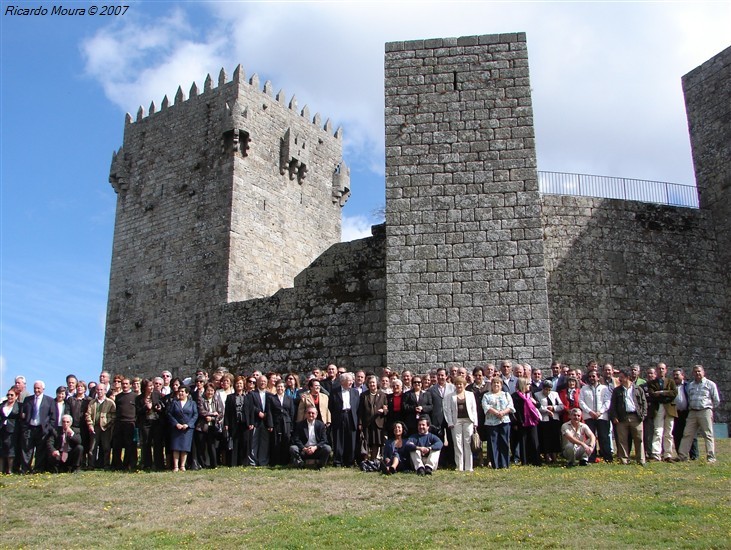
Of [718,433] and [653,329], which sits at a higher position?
[653,329]

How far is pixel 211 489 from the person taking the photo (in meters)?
10.1

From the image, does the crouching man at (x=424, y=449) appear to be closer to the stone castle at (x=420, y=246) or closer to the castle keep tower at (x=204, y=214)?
the stone castle at (x=420, y=246)

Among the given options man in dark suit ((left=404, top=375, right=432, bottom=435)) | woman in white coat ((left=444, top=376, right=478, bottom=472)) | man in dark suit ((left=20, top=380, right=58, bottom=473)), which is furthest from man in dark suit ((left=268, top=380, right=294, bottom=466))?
man in dark suit ((left=20, top=380, right=58, bottom=473))

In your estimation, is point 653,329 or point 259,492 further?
point 653,329

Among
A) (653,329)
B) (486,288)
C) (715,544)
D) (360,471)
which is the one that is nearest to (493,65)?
(486,288)

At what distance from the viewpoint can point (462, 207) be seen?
14203mm

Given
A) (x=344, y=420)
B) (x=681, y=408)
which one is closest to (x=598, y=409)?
(x=681, y=408)

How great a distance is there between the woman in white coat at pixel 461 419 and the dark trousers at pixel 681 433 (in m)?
3.07

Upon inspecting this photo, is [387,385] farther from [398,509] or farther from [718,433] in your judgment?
[718,433]

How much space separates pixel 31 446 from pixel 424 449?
546 cm

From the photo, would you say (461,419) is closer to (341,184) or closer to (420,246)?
(420,246)

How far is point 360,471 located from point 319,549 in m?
3.39

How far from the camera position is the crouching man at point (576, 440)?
10977 mm

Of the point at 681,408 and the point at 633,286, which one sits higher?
the point at 633,286
